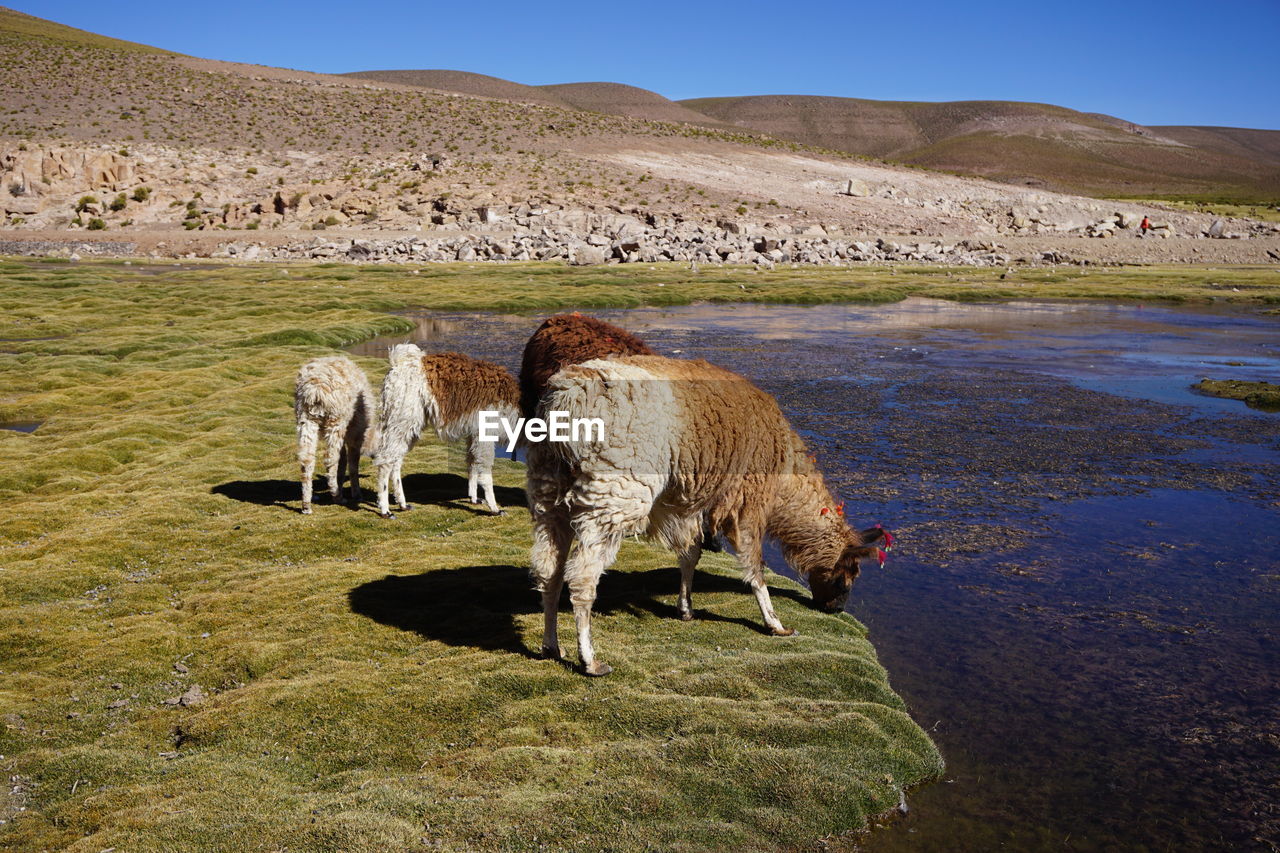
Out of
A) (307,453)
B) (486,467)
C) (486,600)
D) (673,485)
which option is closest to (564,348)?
(486,467)

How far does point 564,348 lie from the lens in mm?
11273

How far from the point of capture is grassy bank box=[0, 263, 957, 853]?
5.19 metres

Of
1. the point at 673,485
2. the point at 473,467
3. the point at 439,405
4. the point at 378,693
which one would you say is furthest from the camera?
the point at 473,467

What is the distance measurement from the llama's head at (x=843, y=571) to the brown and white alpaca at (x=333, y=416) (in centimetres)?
623

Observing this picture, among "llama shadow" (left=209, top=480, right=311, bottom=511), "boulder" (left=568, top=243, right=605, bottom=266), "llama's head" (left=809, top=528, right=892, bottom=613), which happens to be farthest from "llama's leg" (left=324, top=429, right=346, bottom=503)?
"boulder" (left=568, top=243, right=605, bottom=266)

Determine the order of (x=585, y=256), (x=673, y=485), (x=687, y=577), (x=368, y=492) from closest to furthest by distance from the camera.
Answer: (x=673, y=485)
(x=687, y=577)
(x=368, y=492)
(x=585, y=256)

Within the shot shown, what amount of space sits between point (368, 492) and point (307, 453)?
1480mm

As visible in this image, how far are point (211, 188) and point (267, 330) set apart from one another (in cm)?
5224

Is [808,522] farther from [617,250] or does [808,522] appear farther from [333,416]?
[617,250]

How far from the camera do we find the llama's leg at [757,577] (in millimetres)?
7762

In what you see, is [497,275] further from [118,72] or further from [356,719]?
[118,72]

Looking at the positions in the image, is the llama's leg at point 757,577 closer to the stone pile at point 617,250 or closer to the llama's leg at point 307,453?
the llama's leg at point 307,453

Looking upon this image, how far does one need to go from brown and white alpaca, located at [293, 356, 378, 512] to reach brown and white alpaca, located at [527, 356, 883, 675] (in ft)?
16.8

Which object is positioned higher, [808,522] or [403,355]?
[403,355]
